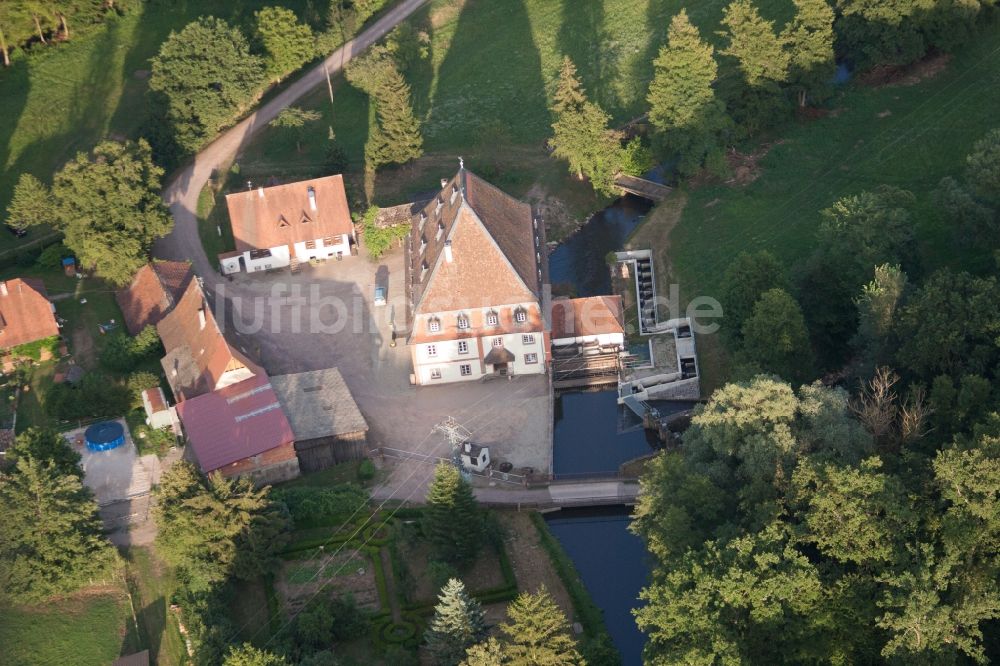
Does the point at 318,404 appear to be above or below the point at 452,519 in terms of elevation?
above

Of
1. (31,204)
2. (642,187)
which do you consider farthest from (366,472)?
(642,187)

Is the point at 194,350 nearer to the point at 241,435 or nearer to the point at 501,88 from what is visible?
the point at 241,435

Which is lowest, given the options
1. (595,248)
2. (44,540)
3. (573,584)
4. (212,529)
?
(573,584)

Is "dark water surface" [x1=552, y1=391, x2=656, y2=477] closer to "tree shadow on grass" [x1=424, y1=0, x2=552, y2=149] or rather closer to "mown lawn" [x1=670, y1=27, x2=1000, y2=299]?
"mown lawn" [x1=670, y1=27, x2=1000, y2=299]

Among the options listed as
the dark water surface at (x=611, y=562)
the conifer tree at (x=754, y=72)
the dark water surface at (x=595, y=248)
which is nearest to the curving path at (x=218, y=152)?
the dark water surface at (x=595, y=248)

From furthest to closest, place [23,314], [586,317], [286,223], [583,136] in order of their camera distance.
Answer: [583,136] < [286,223] < [23,314] < [586,317]

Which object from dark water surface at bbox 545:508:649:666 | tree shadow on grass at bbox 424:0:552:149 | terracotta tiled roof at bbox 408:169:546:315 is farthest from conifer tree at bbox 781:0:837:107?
dark water surface at bbox 545:508:649:666

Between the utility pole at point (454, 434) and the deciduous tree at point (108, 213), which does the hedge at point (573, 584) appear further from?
the deciduous tree at point (108, 213)

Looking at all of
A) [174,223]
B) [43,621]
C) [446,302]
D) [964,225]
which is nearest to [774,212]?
[964,225]
